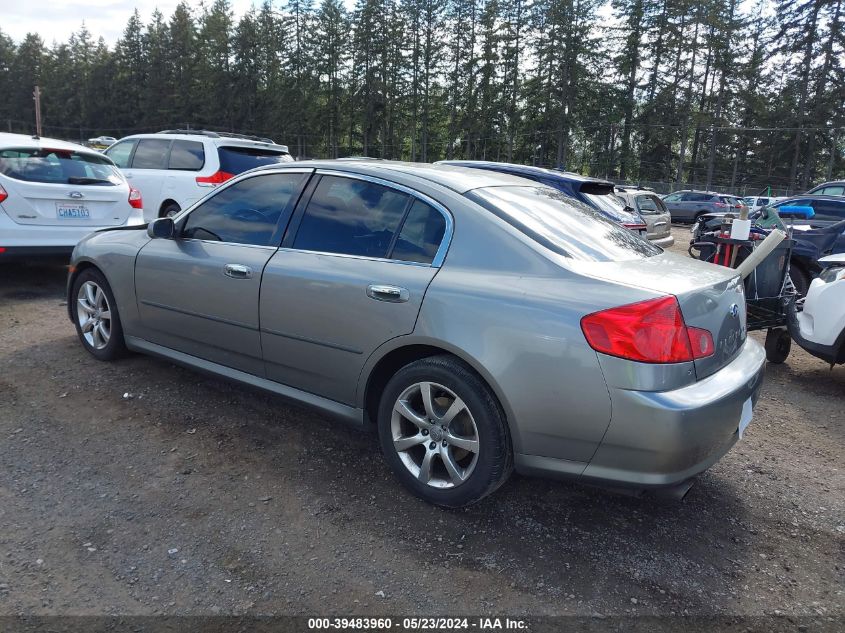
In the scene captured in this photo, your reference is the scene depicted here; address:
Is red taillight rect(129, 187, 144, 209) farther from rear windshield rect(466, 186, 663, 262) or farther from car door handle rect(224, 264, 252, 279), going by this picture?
rear windshield rect(466, 186, 663, 262)

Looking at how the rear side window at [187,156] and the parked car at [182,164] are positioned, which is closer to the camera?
the parked car at [182,164]

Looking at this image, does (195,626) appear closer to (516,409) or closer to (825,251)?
(516,409)

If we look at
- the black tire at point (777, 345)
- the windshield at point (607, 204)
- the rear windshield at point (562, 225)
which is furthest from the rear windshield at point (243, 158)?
the black tire at point (777, 345)

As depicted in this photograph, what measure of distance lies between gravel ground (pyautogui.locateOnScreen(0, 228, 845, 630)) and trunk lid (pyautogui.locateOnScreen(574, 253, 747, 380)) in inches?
33.7

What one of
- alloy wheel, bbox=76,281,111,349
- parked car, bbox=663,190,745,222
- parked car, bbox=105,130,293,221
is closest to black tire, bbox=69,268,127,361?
alloy wheel, bbox=76,281,111,349

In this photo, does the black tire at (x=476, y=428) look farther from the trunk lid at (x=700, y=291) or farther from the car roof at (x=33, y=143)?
the car roof at (x=33, y=143)

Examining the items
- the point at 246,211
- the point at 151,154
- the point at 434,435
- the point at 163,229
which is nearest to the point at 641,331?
the point at 434,435

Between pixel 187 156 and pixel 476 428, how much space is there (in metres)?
8.69

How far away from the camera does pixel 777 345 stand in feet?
19.4

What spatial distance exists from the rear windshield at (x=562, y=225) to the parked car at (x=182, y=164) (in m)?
7.14

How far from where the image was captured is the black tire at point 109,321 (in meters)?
4.55

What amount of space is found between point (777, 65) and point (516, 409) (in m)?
61.0

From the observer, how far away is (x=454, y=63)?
6022 centimetres

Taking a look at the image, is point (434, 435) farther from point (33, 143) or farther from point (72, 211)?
point (33, 143)
